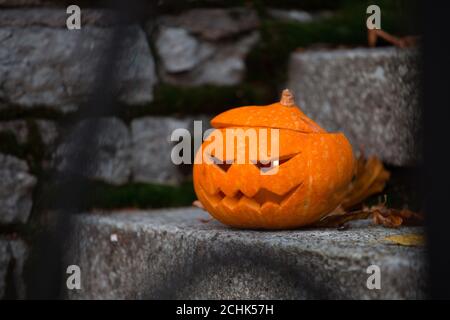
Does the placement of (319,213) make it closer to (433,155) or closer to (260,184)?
(260,184)

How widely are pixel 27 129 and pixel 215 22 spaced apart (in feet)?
2.42

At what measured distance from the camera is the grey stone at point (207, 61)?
80.7 inches

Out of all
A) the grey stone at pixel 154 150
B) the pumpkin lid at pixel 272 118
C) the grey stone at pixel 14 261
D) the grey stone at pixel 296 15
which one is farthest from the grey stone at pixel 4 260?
the grey stone at pixel 296 15

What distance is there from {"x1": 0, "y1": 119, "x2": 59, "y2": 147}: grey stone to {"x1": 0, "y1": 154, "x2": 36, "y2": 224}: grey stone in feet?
0.23

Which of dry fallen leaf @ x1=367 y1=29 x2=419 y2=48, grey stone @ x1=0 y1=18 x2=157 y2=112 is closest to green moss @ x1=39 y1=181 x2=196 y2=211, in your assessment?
grey stone @ x1=0 y1=18 x2=157 y2=112

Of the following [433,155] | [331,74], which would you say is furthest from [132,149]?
[433,155]

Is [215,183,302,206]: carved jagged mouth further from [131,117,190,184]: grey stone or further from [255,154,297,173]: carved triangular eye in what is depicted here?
[131,117,190,184]: grey stone

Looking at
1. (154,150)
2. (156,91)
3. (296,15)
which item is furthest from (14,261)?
(296,15)

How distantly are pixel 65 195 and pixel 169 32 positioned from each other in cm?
165

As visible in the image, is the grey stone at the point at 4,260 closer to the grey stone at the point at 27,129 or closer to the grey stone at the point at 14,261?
the grey stone at the point at 14,261

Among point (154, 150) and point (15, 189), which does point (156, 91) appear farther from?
point (15, 189)

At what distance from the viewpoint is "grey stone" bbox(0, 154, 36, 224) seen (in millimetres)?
1743

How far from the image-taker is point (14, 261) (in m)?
1.74

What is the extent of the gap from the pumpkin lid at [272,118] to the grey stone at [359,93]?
405mm
